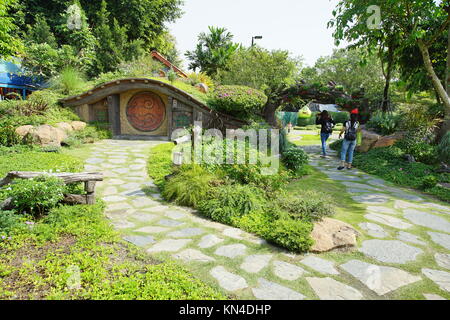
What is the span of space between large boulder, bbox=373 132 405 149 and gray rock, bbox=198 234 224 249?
939cm

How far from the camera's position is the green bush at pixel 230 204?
16.0 feet

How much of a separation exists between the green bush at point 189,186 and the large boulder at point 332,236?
2.31 metres

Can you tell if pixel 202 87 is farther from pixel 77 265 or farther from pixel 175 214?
pixel 77 265

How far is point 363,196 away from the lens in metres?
6.38

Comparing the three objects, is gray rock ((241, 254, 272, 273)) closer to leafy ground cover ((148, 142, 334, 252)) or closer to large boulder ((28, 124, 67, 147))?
leafy ground cover ((148, 142, 334, 252))

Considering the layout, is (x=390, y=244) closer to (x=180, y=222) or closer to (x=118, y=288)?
(x=180, y=222)

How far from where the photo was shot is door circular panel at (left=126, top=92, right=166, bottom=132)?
13758 millimetres

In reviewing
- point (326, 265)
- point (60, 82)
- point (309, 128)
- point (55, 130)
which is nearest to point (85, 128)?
point (55, 130)

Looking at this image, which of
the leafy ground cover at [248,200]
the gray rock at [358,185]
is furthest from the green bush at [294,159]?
the leafy ground cover at [248,200]

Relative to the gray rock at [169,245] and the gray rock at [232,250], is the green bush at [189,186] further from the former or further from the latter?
the gray rock at [232,250]

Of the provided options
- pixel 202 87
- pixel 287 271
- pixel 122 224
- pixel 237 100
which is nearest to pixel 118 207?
pixel 122 224

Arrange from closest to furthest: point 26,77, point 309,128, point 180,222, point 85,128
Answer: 1. point 180,222
2. point 85,128
3. point 26,77
4. point 309,128

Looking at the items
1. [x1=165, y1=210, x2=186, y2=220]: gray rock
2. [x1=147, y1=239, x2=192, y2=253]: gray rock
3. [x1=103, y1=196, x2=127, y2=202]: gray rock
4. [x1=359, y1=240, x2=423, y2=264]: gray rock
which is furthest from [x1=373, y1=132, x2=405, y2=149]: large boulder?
[x1=103, y1=196, x2=127, y2=202]: gray rock

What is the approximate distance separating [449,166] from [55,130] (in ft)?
45.8
